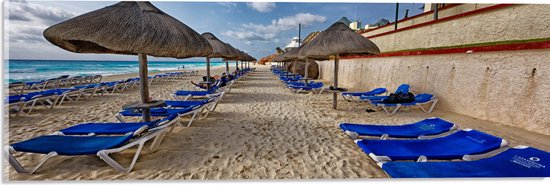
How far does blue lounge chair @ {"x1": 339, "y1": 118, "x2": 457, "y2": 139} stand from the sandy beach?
Result: 0.74ft

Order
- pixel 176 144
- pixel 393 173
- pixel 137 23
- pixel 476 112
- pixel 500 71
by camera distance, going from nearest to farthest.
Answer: pixel 393 173, pixel 137 23, pixel 176 144, pixel 500 71, pixel 476 112

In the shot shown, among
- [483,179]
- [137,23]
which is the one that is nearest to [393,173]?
[483,179]

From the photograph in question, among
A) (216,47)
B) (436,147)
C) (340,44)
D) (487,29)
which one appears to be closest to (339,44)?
(340,44)

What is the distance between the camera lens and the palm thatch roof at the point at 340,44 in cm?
498

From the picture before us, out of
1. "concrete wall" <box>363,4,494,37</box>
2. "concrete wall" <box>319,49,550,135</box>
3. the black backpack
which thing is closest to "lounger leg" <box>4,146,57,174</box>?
the black backpack

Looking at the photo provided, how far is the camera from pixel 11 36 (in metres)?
2.75

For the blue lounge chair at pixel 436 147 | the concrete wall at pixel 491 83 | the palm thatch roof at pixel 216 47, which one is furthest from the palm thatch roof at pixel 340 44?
the palm thatch roof at pixel 216 47

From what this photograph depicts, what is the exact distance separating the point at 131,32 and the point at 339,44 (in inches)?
161

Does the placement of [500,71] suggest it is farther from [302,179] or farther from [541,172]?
[302,179]

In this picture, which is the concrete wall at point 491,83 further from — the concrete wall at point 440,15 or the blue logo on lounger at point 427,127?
the concrete wall at point 440,15

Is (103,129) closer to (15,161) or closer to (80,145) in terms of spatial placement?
(80,145)

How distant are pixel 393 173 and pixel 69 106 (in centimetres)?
764

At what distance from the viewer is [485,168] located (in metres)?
2.04

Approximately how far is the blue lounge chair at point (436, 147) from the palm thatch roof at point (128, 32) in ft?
8.86
